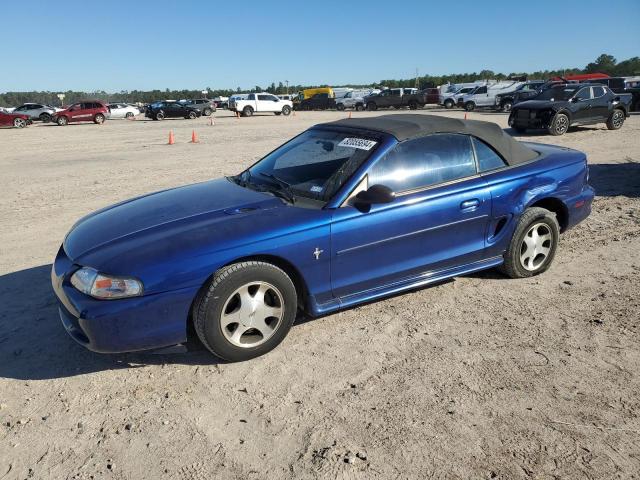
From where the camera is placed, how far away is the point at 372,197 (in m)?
3.51

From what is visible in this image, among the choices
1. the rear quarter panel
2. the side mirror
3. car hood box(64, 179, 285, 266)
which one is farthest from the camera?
the rear quarter panel

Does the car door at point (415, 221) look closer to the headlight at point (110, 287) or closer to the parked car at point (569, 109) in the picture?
the headlight at point (110, 287)

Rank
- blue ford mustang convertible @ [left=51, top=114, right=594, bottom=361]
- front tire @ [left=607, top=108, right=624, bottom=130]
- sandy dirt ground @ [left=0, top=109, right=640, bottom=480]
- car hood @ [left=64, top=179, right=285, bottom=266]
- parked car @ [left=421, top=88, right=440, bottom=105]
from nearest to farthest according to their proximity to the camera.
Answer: sandy dirt ground @ [left=0, top=109, right=640, bottom=480], blue ford mustang convertible @ [left=51, top=114, right=594, bottom=361], car hood @ [left=64, top=179, right=285, bottom=266], front tire @ [left=607, top=108, right=624, bottom=130], parked car @ [left=421, top=88, right=440, bottom=105]

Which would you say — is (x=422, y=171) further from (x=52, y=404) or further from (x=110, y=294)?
(x=52, y=404)

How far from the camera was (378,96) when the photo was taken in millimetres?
41844

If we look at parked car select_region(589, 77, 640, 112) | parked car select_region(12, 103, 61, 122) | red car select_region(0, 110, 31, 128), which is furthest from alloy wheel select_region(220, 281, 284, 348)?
parked car select_region(12, 103, 61, 122)

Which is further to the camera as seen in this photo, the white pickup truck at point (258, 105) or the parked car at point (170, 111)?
the white pickup truck at point (258, 105)

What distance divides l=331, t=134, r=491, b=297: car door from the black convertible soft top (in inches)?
3.0

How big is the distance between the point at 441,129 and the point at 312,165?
1097 mm

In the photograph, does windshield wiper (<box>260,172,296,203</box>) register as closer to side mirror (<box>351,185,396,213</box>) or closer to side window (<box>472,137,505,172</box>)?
side mirror (<box>351,185,396,213</box>)

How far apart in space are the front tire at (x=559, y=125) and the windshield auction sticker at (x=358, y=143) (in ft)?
43.0

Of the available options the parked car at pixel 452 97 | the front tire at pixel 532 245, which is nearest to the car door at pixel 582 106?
the front tire at pixel 532 245

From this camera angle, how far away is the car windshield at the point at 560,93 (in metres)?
15.5

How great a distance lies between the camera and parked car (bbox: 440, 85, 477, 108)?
37806 mm
